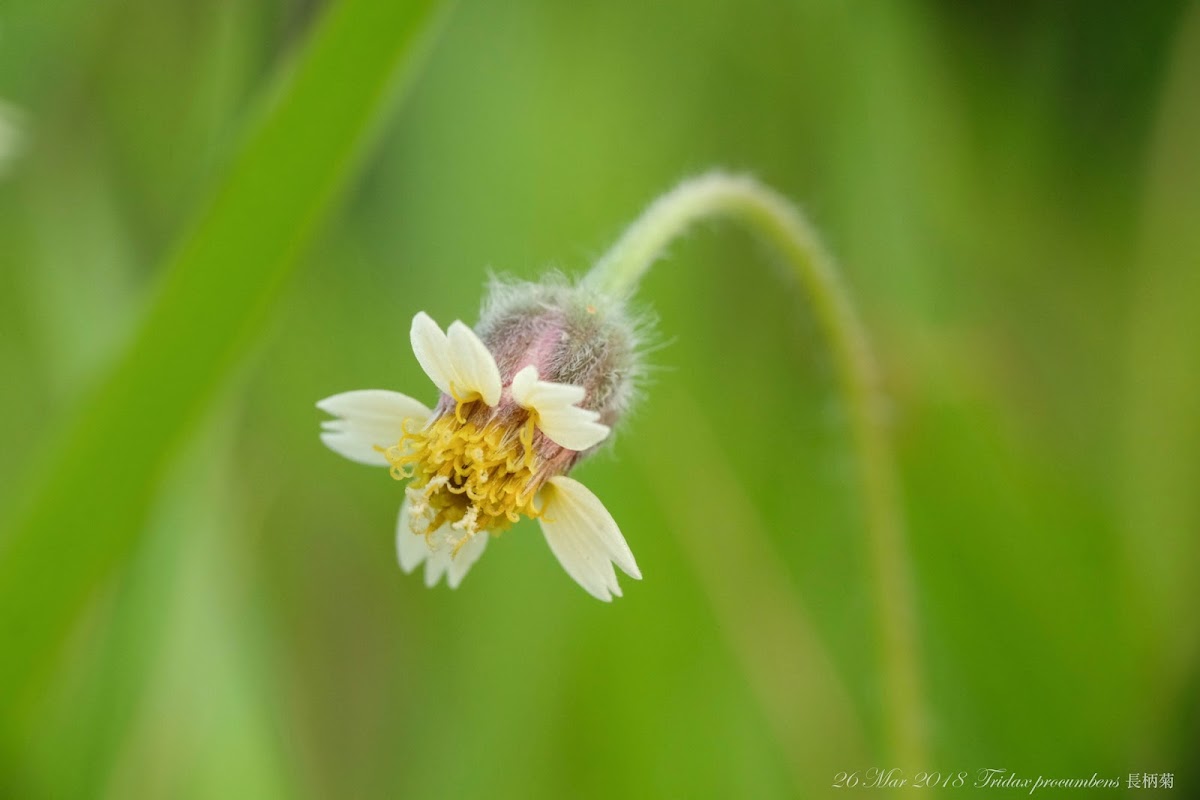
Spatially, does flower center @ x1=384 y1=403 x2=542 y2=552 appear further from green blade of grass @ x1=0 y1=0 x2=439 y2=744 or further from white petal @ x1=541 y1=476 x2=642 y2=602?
green blade of grass @ x1=0 y1=0 x2=439 y2=744

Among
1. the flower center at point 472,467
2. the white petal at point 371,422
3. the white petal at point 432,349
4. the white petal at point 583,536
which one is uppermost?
the white petal at point 432,349

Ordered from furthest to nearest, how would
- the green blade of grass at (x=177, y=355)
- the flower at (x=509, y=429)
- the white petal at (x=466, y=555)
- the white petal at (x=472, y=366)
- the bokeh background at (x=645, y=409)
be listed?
1. the bokeh background at (x=645, y=409)
2. the green blade of grass at (x=177, y=355)
3. the white petal at (x=466, y=555)
4. the flower at (x=509, y=429)
5. the white petal at (x=472, y=366)

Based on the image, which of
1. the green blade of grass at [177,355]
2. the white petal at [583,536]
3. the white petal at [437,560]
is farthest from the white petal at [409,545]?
the green blade of grass at [177,355]

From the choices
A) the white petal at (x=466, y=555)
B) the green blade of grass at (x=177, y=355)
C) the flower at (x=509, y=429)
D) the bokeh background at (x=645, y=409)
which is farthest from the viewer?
the bokeh background at (x=645, y=409)

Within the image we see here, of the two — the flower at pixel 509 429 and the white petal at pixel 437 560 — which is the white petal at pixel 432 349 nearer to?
the flower at pixel 509 429

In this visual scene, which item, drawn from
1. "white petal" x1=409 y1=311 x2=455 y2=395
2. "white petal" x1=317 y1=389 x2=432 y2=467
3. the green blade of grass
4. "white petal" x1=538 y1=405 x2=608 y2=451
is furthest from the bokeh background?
"white petal" x1=538 y1=405 x2=608 y2=451

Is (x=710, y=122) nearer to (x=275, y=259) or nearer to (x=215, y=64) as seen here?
(x=215, y=64)

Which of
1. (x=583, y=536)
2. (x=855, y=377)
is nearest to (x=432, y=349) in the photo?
(x=583, y=536)

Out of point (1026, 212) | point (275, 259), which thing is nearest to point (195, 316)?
point (275, 259)

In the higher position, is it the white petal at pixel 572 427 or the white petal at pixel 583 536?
the white petal at pixel 572 427
